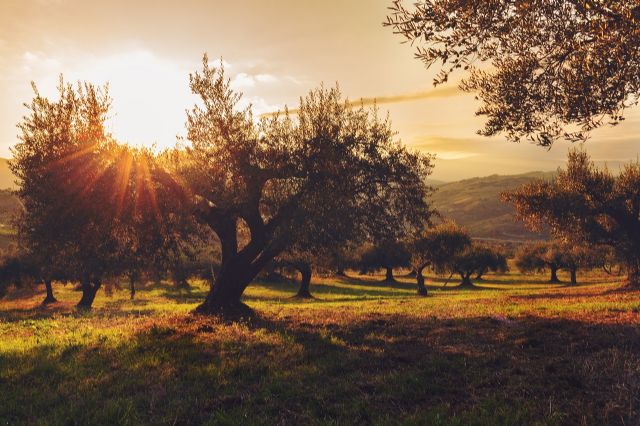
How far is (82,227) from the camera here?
1956 centimetres

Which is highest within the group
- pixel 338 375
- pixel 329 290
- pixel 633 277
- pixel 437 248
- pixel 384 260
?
Result: pixel 437 248

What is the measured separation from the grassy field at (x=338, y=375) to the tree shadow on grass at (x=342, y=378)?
4 cm

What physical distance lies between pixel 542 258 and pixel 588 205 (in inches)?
1749

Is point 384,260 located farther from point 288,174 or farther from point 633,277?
point 288,174

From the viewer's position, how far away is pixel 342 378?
33.1 ft

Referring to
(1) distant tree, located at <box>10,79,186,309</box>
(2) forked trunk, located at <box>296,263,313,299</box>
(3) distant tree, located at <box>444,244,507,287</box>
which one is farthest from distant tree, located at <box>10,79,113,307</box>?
(3) distant tree, located at <box>444,244,507,287</box>

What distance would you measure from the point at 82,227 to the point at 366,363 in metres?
14.9

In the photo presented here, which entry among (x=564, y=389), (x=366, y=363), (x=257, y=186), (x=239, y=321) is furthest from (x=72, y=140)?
(x=564, y=389)

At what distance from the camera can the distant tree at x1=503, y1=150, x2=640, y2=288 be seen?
44.0 m

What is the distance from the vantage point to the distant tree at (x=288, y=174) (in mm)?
20625

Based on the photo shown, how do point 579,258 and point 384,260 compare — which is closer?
point 579,258

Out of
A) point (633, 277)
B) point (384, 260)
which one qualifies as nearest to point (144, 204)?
point (633, 277)

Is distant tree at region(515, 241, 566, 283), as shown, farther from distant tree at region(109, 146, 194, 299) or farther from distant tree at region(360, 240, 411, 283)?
distant tree at region(109, 146, 194, 299)

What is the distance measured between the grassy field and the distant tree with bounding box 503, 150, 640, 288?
31231mm
